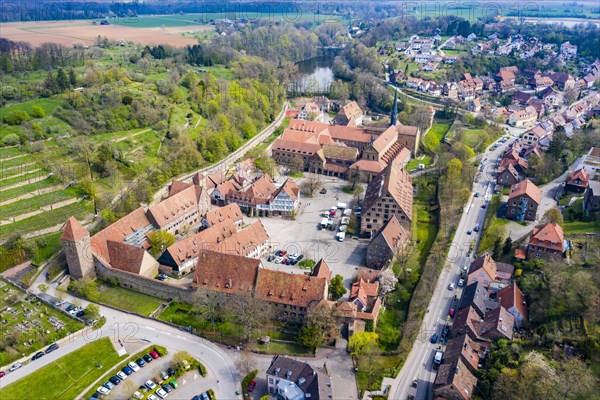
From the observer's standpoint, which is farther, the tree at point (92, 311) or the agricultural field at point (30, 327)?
the tree at point (92, 311)

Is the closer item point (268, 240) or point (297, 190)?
point (268, 240)

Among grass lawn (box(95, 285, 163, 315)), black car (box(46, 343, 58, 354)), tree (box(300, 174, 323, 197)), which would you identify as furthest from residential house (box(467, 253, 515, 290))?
black car (box(46, 343, 58, 354))

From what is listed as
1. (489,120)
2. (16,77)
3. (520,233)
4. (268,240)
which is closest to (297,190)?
(268,240)

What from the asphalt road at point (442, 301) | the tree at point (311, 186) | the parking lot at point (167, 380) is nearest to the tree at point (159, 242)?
the parking lot at point (167, 380)

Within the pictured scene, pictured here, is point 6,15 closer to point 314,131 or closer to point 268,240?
point 314,131

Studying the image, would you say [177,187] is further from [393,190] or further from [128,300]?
[393,190]

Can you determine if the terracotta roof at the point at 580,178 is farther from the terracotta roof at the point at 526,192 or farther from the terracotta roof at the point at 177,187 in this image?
the terracotta roof at the point at 177,187

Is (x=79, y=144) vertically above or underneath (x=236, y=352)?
above
